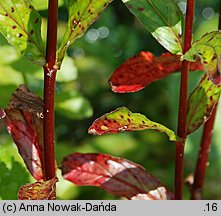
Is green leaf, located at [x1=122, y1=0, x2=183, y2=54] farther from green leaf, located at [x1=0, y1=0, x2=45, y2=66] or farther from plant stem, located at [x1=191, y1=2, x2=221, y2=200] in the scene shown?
plant stem, located at [x1=191, y1=2, x2=221, y2=200]

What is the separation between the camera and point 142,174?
0.99 meters

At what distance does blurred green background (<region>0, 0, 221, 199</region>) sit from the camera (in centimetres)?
129

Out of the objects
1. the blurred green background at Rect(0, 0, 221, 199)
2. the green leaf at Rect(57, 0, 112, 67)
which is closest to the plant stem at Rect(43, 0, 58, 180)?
the green leaf at Rect(57, 0, 112, 67)

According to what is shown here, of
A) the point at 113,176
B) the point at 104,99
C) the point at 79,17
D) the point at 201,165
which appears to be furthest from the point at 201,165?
the point at 104,99

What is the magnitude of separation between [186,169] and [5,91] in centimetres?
57

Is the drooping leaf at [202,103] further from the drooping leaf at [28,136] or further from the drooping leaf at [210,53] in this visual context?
the drooping leaf at [28,136]

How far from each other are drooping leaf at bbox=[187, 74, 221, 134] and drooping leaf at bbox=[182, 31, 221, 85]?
0.11 meters

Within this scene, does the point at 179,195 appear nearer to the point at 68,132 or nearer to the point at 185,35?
the point at 185,35

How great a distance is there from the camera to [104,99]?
5.82 ft

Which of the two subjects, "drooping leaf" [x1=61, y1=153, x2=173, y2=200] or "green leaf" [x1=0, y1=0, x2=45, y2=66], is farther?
"drooping leaf" [x1=61, y1=153, x2=173, y2=200]

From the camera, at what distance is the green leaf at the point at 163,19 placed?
875mm

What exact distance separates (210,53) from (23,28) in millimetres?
268

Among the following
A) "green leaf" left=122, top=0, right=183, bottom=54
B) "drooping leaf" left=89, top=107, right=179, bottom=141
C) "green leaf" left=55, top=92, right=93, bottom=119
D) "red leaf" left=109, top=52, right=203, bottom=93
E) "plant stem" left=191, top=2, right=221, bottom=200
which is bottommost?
"plant stem" left=191, top=2, right=221, bottom=200

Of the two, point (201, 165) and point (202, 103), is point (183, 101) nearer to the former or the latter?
point (202, 103)
